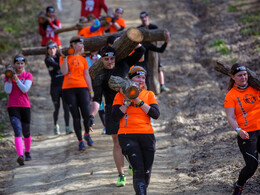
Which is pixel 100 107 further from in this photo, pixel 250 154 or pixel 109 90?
pixel 250 154

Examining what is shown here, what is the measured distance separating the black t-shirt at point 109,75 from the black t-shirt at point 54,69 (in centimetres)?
310

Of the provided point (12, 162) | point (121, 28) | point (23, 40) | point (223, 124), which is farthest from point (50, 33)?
point (23, 40)

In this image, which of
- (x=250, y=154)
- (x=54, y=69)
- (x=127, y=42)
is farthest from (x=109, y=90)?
(x=54, y=69)

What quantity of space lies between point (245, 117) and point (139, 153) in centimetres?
146

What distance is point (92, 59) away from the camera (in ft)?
31.5

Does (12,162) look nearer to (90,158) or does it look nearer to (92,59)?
(90,158)

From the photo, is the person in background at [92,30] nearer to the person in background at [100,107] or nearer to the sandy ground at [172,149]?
the person in background at [100,107]

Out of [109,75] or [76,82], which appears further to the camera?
[76,82]

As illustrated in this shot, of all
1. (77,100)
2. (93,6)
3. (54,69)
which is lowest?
(77,100)

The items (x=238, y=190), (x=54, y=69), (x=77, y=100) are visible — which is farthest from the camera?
(x=54, y=69)

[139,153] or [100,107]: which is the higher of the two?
[139,153]

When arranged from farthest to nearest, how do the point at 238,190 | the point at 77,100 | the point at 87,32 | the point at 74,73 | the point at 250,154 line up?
the point at 87,32, the point at 77,100, the point at 74,73, the point at 238,190, the point at 250,154

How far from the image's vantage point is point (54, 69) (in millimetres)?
9531

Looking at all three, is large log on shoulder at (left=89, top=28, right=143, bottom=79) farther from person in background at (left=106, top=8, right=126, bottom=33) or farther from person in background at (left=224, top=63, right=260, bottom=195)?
person in background at (left=106, top=8, right=126, bottom=33)
